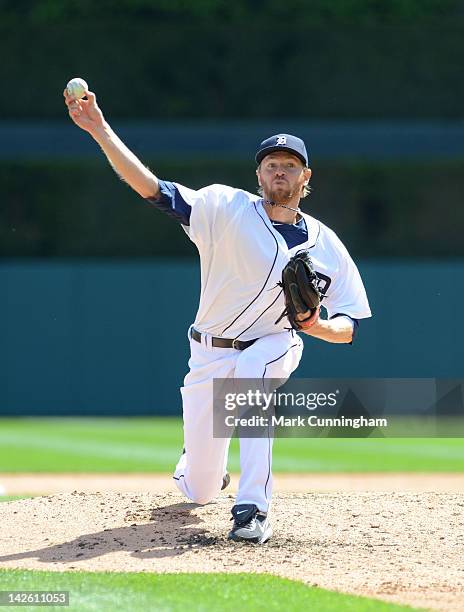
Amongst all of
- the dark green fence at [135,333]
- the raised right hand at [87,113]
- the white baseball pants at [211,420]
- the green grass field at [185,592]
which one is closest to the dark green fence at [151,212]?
the dark green fence at [135,333]

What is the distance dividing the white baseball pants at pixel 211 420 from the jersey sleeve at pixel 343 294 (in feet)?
0.71

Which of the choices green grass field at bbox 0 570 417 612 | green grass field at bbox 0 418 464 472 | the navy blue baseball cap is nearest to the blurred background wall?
green grass field at bbox 0 418 464 472

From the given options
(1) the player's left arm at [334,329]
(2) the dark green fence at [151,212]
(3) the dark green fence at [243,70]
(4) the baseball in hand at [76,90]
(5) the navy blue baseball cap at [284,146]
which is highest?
(3) the dark green fence at [243,70]

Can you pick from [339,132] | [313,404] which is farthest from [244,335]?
[339,132]

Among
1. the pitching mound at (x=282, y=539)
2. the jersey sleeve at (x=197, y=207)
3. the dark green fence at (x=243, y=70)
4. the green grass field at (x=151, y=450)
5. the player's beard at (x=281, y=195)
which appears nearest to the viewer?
the pitching mound at (x=282, y=539)

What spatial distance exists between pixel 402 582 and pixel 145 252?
11258 millimetres

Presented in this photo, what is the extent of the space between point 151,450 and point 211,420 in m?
5.62

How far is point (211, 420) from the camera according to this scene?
208 inches

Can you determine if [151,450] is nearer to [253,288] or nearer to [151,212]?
[151,212]

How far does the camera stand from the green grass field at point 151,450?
32.1ft

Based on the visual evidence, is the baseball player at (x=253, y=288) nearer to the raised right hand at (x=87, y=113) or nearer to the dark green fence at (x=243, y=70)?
the raised right hand at (x=87, y=113)

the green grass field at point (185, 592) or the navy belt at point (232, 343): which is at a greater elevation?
the navy belt at point (232, 343)

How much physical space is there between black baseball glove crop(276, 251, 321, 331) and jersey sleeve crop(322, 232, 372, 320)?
42 cm

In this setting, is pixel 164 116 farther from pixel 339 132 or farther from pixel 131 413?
pixel 131 413
